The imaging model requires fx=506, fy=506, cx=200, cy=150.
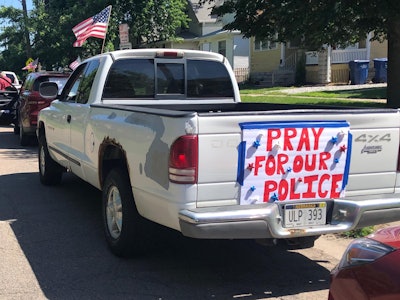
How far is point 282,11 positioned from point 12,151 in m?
7.36

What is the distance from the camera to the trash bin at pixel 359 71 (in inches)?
1021

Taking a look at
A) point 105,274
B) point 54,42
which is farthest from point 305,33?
point 54,42

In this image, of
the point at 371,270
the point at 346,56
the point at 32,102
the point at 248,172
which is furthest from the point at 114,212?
the point at 346,56

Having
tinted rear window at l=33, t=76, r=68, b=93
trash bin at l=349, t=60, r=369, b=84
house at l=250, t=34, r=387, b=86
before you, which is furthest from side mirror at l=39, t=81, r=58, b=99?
trash bin at l=349, t=60, r=369, b=84

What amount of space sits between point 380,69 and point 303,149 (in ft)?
79.5

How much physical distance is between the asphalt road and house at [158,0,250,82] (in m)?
27.7

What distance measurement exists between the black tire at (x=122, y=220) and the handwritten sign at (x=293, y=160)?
1208 mm

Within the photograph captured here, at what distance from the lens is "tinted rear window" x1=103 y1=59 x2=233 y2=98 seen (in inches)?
239

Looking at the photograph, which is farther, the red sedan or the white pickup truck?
the white pickup truck

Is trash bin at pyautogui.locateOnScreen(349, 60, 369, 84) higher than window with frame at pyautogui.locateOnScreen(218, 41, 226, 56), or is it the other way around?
window with frame at pyautogui.locateOnScreen(218, 41, 226, 56)

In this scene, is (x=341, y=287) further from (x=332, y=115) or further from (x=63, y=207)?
(x=63, y=207)

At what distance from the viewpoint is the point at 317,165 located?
13.4 ft

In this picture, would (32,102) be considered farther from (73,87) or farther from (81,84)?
(81,84)

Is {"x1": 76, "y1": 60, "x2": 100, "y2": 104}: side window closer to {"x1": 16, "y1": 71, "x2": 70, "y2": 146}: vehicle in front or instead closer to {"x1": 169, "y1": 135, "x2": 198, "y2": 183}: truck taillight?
{"x1": 169, "y1": 135, "x2": 198, "y2": 183}: truck taillight
